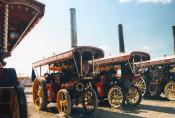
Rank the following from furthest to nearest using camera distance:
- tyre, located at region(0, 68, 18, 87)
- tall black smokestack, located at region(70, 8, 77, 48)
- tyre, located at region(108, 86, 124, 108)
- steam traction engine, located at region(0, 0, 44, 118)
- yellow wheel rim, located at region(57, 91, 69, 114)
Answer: tall black smokestack, located at region(70, 8, 77, 48) < tyre, located at region(108, 86, 124, 108) < yellow wheel rim, located at region(57, 91, 69, 114) < tyre, located at region(0, 68, 18, 87) < steam traction engine, located at region(0, 0, 44, 118)

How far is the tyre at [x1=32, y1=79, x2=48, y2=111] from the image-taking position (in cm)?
996

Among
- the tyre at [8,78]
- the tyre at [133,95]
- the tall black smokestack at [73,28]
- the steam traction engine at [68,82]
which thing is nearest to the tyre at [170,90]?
the tyre at [133,95]

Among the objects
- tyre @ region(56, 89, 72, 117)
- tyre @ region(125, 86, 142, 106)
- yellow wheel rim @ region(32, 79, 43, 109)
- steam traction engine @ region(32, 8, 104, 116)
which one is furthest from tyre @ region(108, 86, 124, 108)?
yellow wheel rim @ region(32, 79, 43, 109)

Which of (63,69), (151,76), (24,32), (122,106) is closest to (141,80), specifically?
(151,76)

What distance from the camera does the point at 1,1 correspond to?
182 inches

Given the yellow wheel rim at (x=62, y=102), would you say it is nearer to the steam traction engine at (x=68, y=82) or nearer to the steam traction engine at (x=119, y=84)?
the steam traction engine at (x=68, y=82)

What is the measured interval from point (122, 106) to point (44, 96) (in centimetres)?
299

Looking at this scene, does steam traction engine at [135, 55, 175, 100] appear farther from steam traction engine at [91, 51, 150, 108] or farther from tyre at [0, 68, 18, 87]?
tyre at [0, 68, 18, 87]

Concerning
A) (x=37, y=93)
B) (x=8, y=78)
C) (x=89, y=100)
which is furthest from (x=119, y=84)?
(x=8, y=78)

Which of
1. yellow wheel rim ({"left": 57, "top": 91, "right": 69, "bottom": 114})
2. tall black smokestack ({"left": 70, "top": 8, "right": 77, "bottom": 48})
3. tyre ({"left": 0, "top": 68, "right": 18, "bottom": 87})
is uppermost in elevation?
tall black smokestack ({"left": 70, "top": 8, "right": 77, "bottom": 48})

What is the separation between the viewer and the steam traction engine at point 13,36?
3.52 m

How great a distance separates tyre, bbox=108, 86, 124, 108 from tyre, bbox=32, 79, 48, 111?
8.40ft

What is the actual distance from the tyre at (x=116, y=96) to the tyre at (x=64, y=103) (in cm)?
229

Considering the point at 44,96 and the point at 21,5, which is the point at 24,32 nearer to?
the point at 21,5
